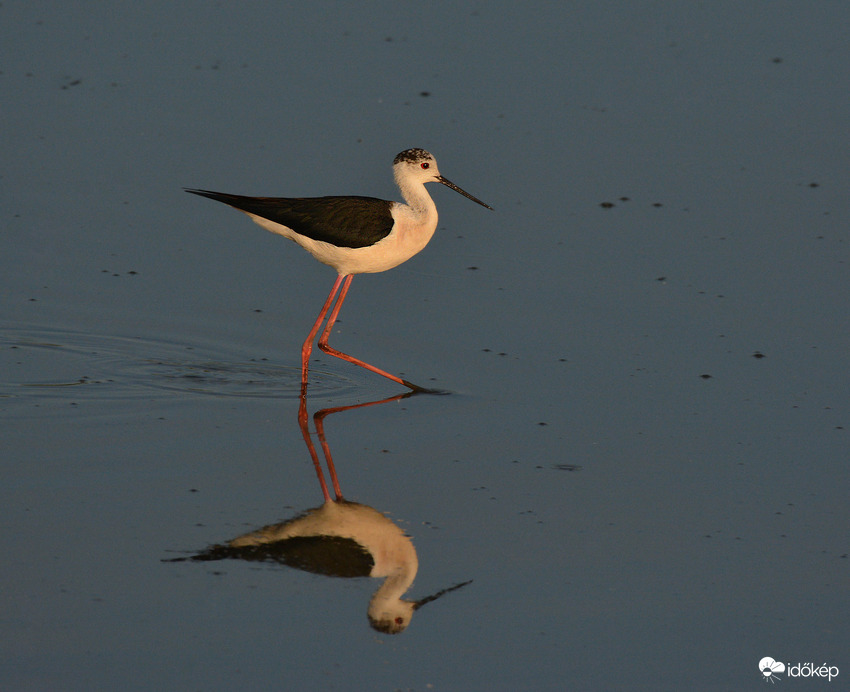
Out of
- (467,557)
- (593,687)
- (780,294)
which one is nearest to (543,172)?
(780,294)

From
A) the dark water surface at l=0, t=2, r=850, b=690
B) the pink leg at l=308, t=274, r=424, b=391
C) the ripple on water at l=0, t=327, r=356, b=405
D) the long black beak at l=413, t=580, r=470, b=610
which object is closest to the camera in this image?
the dark water surface at l=0, t=2, r=850, b=690

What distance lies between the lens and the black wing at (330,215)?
292 inches

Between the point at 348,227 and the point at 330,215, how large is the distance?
14 centimetres

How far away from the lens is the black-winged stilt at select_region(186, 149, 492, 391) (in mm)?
7434

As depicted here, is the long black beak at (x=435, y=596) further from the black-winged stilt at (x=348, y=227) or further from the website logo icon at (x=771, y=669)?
the black-winged stilt at (x=348, y=227)

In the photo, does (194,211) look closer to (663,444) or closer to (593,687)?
(663,444)

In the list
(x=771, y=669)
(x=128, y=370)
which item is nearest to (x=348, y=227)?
(x=128, y=370)

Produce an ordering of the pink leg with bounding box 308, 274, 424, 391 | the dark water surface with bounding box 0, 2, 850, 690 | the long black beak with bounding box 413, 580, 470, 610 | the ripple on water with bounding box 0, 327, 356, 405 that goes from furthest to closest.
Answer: the pink leg with bounding box 308, 274, 424, 391 < the ripple on water with bounding box 0, 327, 356, 405 < the long black beak with bounding box 413, 580, 470, 610 < the dark water surface with bounding box 0, 2, 850, 690

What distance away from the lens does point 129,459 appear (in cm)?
614

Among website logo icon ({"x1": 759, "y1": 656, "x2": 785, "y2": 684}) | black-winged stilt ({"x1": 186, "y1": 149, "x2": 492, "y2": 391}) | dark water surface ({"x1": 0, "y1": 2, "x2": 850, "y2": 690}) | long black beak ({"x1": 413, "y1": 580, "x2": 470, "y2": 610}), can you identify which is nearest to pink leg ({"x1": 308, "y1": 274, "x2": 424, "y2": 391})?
black-winged stilt ({"x1": 186, "y1": 149, "x2": 492, "y2": 391})

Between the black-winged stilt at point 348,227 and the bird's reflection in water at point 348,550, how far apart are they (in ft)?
5.72

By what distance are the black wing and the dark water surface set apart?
29.3 inches

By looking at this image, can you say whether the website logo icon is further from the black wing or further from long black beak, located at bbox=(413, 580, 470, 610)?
the black wing

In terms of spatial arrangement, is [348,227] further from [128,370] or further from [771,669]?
[771,669]
